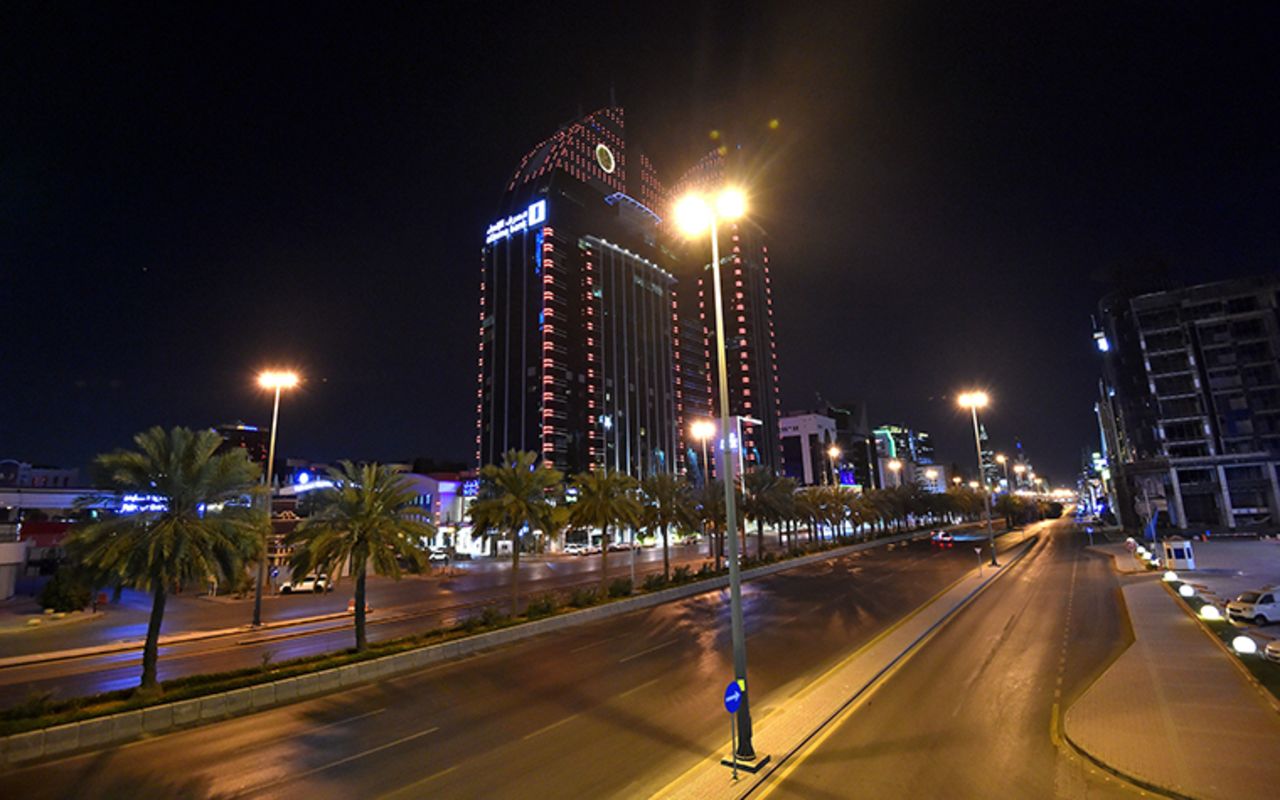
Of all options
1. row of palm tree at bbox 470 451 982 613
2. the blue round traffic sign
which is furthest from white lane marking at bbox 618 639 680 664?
the blue round traffic sign

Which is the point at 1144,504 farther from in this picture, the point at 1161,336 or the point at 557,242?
the point at 557,242

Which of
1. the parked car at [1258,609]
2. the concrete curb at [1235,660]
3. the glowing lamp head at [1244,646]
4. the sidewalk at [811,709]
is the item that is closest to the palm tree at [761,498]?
the sidewalk at [811,709]

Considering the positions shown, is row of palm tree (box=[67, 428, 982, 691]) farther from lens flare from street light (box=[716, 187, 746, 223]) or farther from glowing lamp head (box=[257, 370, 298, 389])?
lens flare from street light (box=[716, 187, 746, 223])

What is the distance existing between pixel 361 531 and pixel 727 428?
17.1 m

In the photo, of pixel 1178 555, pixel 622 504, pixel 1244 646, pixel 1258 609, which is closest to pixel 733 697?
pixel 1244 646

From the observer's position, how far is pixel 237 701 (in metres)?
16.0

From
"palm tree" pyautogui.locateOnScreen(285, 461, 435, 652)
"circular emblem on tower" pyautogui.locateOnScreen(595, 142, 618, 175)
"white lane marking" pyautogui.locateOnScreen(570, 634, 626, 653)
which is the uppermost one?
"circular emblem on tower" pyautogui.locateOnScreen(595, 142, 618, 175)

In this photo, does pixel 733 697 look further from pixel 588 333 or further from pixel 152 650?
pixel 588 333

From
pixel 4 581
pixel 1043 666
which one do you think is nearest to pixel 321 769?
pixel 1043 666

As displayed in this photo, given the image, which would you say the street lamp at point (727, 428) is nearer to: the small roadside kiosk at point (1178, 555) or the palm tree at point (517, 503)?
→ the palm tree at point (517, 503)

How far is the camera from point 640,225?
185 meters

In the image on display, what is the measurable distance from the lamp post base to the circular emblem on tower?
180m

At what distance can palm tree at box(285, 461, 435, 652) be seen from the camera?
21.5 m

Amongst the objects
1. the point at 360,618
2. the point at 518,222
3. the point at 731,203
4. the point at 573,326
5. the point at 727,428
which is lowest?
the point at 360,618
